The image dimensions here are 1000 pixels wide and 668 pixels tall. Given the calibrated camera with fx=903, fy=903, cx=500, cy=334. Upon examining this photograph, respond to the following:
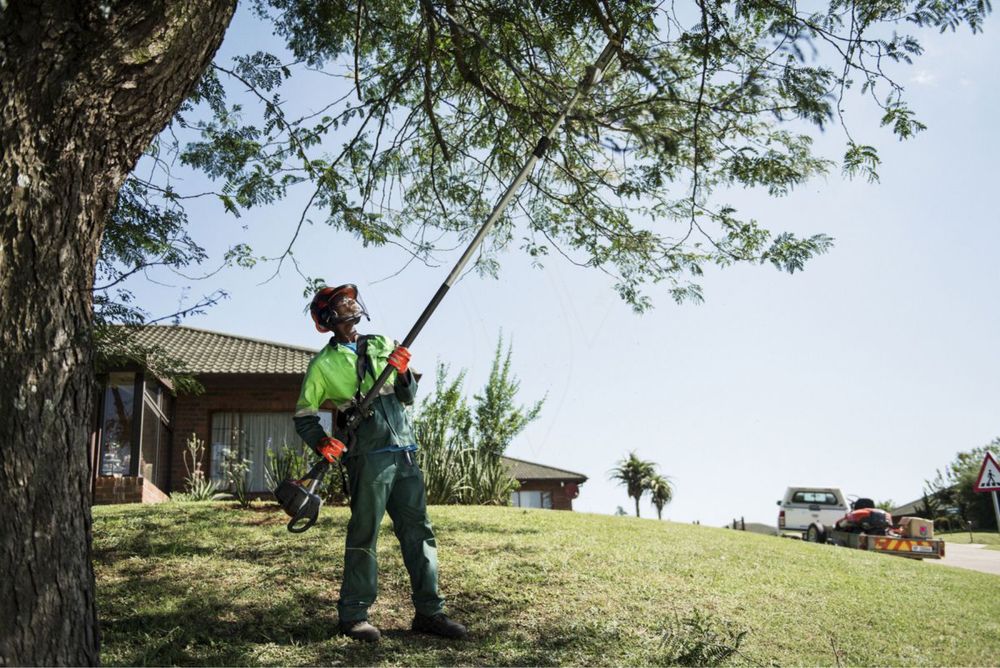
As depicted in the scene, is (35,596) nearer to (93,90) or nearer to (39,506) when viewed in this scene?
(39,506)

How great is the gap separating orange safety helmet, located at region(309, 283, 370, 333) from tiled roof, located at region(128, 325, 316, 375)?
518 inches

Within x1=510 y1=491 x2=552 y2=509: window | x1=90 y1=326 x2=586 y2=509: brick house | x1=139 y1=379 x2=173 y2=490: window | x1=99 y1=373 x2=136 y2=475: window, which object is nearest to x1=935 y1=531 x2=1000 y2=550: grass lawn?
x1=510 y1=491 x2=552 y2=509: window

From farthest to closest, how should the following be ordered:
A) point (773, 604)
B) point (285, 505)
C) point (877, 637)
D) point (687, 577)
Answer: point (687, 577) < point (773, 604) < point (877, 637) < point (285, 505)

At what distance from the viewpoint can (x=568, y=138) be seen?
30.8 feet

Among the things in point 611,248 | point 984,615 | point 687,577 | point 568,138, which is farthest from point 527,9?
point 984,615

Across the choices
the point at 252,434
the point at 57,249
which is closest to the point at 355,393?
the point at 57,249

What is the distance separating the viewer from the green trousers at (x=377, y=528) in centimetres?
576

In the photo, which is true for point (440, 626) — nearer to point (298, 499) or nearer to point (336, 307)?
point (298, 499)

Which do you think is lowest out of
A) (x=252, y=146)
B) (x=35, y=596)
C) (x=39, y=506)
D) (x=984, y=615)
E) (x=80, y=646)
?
(x=984, y=615)

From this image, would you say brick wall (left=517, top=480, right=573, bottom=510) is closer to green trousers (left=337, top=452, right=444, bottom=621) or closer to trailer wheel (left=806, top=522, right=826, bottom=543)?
trailer wheel (left=806, top=522, right=826, bottom=543)

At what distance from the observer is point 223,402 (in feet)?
67.2

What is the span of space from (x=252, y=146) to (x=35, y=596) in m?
5.95

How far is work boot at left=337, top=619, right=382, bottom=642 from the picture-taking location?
5785 millimetres

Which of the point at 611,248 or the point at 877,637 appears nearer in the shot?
the point at 877,637
